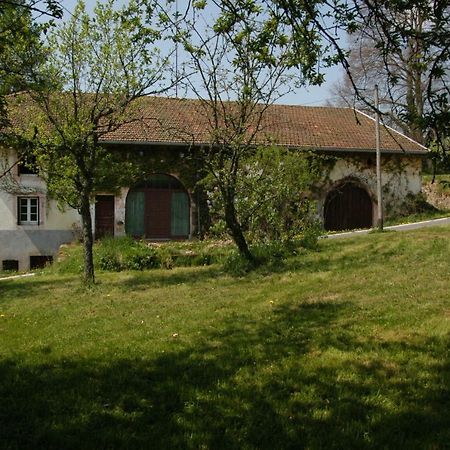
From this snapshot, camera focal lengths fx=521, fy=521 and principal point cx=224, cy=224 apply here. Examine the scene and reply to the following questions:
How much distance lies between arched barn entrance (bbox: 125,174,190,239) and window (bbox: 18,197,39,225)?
3.49 m

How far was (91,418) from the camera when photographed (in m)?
3.81

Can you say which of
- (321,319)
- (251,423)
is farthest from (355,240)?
(251,423)

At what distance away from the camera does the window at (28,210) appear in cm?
2033

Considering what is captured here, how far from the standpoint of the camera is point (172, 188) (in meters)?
21.4

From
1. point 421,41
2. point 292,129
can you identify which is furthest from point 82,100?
point 292,129

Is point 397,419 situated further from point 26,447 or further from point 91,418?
point 26,447

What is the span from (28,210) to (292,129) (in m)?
11.8

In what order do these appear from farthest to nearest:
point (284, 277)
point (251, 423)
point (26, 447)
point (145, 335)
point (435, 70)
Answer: point (284, 277)
point (145, 335)
point (435, 70)
point (251, 423)
point (26, 447)

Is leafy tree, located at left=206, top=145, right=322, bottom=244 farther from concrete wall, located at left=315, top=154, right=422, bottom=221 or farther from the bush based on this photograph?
concrete wall, located at left=315, top=154, right=422, bottom=221

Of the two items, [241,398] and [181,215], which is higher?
[181,215]

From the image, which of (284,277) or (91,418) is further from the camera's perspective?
(284,277)

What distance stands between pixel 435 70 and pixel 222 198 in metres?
7.07

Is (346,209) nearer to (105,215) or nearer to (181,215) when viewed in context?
(181,215)

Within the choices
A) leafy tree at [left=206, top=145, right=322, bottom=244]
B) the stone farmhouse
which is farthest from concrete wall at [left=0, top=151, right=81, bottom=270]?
leafy tree at [left=206, top=145, right=322, bottom=244]
